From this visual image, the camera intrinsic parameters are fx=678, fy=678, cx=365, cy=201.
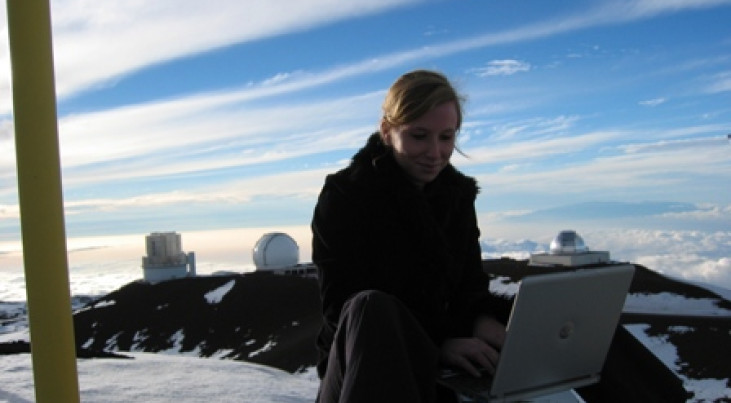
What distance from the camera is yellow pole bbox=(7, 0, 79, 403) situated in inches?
126

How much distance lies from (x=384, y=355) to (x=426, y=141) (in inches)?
41.6

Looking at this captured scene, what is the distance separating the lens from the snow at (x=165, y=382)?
6.53 meters

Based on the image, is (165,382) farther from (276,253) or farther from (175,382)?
(276,253)

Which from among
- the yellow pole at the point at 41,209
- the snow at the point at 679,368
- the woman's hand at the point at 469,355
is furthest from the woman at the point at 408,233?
the snow at the point at 679,368

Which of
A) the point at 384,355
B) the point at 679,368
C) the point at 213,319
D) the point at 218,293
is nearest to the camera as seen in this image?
the point at 384,355

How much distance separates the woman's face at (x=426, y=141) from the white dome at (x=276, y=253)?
27339 mm

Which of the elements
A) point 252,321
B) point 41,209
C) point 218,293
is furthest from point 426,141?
point 218,293

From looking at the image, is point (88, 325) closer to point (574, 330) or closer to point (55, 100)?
point (55, 100)

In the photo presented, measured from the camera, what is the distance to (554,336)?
2.50 meters

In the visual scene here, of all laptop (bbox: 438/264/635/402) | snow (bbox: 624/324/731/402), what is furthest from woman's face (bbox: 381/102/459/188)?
snow (bbox: 624/324/731/402)

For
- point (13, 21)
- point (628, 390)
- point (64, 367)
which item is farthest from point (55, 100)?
point (628, 390)

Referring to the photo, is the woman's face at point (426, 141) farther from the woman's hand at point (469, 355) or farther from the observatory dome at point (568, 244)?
the observatory dome at point (568, 244)

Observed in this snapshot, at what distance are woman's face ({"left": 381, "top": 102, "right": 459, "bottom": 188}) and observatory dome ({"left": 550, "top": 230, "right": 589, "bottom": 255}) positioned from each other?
23455 millimetres

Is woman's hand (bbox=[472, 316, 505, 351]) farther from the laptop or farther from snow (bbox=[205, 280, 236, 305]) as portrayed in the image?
snow (bbox=[205, 280, 236, 305])
